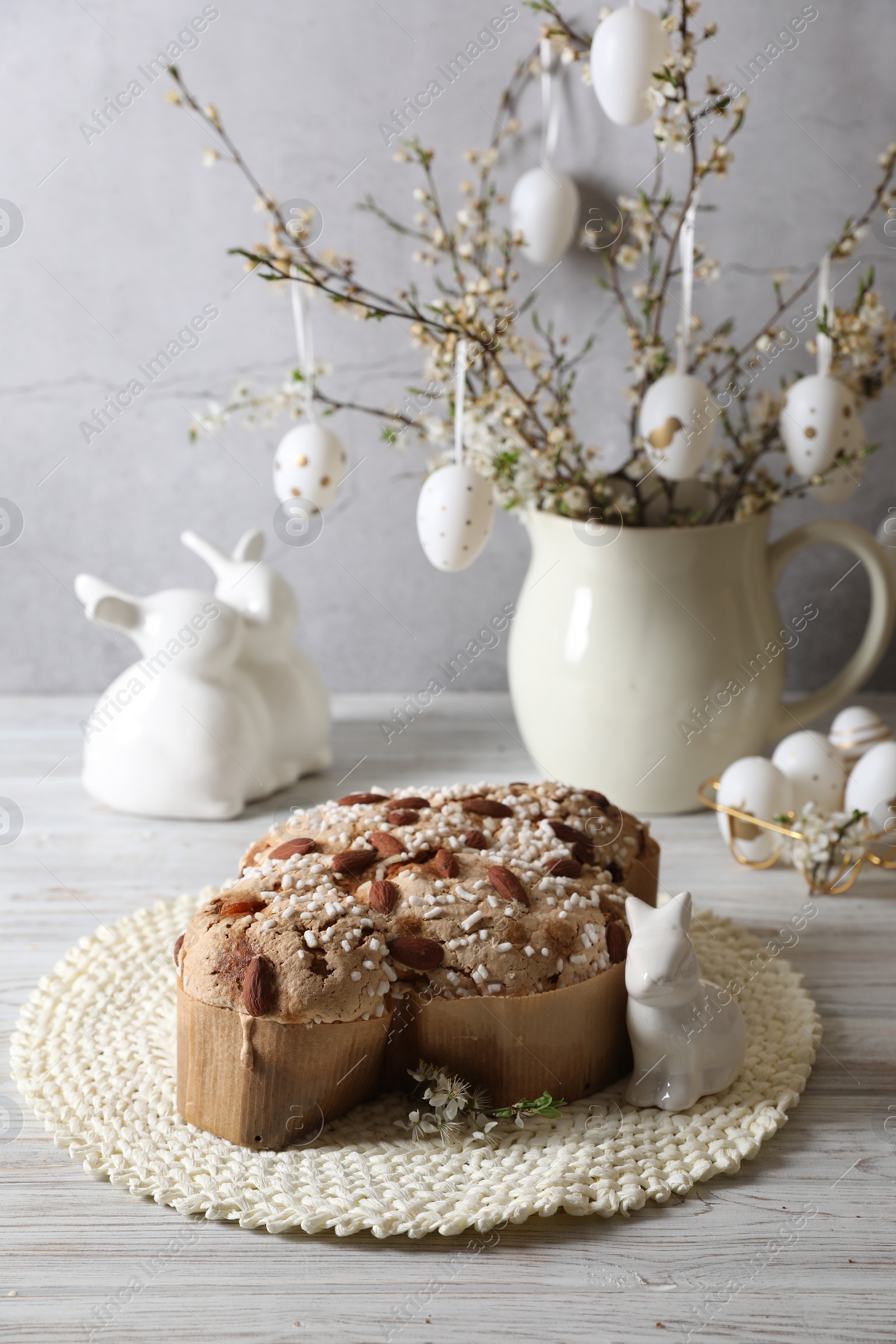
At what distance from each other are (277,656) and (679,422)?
544 millimetres

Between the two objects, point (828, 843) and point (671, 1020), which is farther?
point (828, 843)

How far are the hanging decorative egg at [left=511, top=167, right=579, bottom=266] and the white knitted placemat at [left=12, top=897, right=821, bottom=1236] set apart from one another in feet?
3.03

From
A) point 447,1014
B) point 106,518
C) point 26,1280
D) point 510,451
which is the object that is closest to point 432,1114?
point 447,1014

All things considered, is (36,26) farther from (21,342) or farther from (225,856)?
(225,856)

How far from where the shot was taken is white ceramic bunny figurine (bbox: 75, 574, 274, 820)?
4.25 ft

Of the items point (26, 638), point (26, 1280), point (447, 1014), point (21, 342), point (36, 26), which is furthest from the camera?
point (26, 638)

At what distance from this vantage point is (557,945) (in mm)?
827

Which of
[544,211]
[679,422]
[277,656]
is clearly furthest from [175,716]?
[544,211]

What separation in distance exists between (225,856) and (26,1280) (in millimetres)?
568

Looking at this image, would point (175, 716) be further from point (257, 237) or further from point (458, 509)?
point (257, 237)

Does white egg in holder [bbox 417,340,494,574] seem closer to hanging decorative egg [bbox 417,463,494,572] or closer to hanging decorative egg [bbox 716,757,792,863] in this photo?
hanging decorative egg [bbox 417,463,494,572]

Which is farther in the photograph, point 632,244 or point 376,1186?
point 632,244

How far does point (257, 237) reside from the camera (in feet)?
4.93

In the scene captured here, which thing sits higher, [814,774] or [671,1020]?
[814,774]
